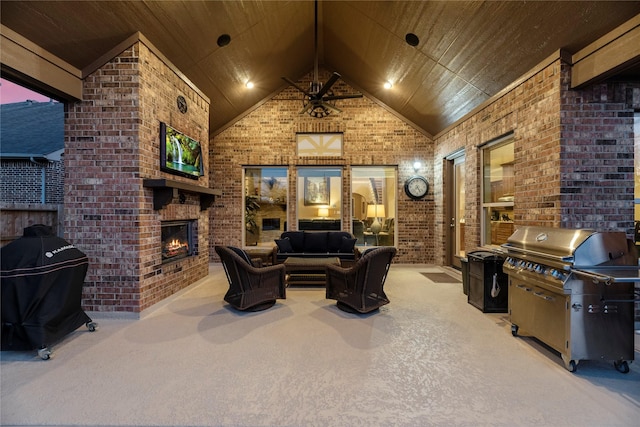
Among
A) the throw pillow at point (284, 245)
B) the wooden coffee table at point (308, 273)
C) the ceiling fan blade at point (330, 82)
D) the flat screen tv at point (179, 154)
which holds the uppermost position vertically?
the ceiling fan blade at point (330, 82)

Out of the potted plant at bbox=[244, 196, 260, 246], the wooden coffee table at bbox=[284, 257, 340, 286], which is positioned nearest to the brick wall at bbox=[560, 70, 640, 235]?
the wooden coffee table at bbox=[284, 257, 340, 286]

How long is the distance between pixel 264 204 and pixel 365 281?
446 centimetres

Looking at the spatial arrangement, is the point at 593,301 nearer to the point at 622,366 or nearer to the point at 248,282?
the point at 622,366

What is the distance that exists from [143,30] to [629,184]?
6121 mm

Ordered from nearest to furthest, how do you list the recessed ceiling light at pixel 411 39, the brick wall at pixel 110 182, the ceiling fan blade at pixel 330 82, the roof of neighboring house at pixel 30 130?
the brick wall at pixel 110 182 → the ceiling fan blade at pixel 330 82 → the recessed ceiling light at pixel 411 39 → the roof of neighboring house at pixel 30 130

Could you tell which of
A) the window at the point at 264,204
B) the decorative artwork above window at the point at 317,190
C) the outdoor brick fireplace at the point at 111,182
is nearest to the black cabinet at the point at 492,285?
the decorative artwork above window at the point at 317,190

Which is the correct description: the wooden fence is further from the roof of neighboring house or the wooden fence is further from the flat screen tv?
the roof of neighboring house

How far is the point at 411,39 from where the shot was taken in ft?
15.5

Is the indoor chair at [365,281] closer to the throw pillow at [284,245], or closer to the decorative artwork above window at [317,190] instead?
the throw pillow at [284,245]

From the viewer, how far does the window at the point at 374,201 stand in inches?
293

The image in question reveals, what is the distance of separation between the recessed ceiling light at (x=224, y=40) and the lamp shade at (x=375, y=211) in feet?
15.5

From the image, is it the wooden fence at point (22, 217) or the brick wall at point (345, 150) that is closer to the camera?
the wooden fence at point (22, 217)

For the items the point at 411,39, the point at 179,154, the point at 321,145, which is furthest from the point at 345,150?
the point at 179,154

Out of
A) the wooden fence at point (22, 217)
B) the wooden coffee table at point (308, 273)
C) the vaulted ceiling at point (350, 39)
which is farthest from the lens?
the wooden coffee table at point (308, 273)
